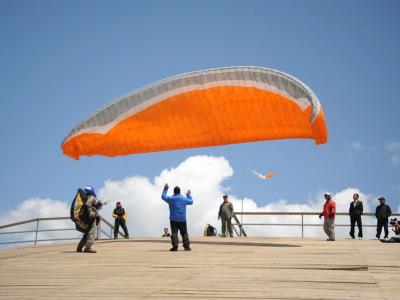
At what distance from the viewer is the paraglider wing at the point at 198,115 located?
52.3ft

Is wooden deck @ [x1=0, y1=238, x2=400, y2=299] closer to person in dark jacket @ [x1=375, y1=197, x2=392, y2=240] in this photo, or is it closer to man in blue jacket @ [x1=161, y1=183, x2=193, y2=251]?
man in blue jacket @ [x1=161, y1=183, x2=193, y2=251]

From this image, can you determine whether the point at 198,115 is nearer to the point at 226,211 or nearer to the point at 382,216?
the point at 226,211

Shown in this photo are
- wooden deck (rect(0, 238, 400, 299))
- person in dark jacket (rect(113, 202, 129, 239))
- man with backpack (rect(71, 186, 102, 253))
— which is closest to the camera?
wooden deck (rect(0, 238, 400, 299))

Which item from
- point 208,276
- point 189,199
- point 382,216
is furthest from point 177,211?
point 382,216

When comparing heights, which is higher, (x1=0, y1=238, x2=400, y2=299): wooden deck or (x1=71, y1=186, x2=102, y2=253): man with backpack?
(x1=71, y1=186, x2=102, y2=253): man with backpack

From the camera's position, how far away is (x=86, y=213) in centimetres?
1376

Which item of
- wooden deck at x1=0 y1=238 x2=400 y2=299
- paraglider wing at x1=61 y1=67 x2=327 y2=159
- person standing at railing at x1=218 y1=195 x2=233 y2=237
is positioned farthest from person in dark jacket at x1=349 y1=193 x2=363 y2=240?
wooden deck at x1=0 y1=238 x2=400 y2=299

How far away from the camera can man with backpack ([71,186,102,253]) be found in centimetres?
1372

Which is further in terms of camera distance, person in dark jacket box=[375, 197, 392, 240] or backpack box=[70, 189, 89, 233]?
→ person in dark jacket box=[375, 197, 392, 240]

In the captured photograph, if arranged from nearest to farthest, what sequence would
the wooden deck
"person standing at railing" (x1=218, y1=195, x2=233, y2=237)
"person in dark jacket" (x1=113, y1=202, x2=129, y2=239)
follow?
1. the wooden deck
2. "person standing at railing" (x1=218, y1=195, x2=233, y2=237)
3. "person in dark jacket" (x1=113, y1=202, x2=129, y2=239)

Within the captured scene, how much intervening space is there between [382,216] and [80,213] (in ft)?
40.2

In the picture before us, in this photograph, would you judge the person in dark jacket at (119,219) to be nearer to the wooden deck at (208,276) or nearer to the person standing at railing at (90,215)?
the person standing at railing at (90,215)

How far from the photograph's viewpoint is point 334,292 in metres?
6.39

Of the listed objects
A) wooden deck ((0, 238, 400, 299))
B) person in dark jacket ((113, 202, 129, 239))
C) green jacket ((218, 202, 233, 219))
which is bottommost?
wooden deck ((0, 238, 400, 299))
